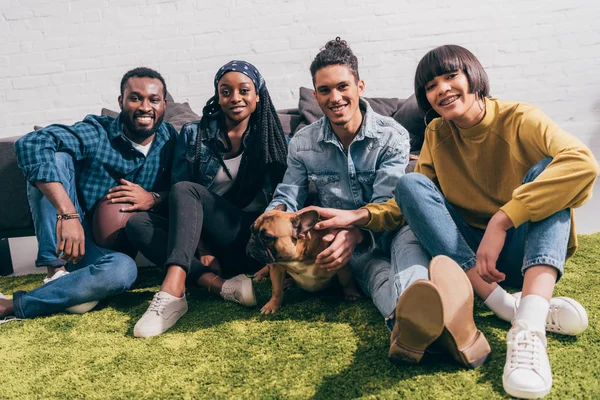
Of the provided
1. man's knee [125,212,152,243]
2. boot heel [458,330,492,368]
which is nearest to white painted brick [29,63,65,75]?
man's knee [125,212,152,243]

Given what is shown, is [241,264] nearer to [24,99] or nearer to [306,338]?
[306,338]

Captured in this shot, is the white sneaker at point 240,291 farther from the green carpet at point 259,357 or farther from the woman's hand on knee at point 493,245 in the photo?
the woman's hand on knee at point 493,245

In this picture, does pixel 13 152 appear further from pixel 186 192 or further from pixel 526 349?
pixel 526 349

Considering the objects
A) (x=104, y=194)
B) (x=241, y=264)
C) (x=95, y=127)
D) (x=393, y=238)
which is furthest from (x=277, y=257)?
(x=95, y=127)

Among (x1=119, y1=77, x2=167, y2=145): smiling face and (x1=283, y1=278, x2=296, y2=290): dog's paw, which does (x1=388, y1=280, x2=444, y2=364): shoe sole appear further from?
(x1=119, y1=77, x2=167, y2=145): smiling face

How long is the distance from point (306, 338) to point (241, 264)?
827mm

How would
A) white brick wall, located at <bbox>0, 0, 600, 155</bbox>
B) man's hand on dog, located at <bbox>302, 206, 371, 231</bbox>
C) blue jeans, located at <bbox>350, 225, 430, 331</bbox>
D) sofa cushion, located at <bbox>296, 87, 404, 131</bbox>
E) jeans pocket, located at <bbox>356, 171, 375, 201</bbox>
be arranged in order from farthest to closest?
white brick wall, located at <bbox>0, 0, 600, 155</bbox> < sofa cushion, located at <bbox>296, 87, 404, 131</bbox> < jeans pocket, located at <bbox>356, 171, 375, 201</bbox> < man's hand on dog, located at <bbox>302, 206, 371, 231</bbox> < blue jeans, located at <bbox>350, 225, 430, 331</bbox>

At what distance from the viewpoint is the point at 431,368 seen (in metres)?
1.38

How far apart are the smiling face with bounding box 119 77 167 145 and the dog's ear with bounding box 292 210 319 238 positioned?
0.97m

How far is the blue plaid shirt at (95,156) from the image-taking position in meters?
2.18

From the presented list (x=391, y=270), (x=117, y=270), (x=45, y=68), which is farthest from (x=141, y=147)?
(x=45, y=68)

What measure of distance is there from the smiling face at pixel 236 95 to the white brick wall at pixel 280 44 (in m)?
1.81

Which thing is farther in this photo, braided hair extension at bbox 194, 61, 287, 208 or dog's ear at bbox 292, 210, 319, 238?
braided hair extension at bbox 194, 61, 287, 208

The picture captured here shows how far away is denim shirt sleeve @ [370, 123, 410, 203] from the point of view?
1.98 m
